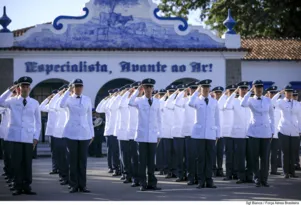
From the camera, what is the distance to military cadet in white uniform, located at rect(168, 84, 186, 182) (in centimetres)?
1728

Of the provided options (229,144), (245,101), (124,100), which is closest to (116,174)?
(124,100)

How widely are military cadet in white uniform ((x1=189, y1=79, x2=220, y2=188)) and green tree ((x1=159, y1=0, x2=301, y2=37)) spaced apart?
1095 inches

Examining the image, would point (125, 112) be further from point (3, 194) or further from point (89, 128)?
point (3, 194)

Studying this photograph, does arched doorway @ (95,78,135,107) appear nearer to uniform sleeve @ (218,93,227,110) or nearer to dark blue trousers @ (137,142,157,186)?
uniform sleeve @ (218,93,227,110)

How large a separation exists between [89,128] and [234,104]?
3876 mm

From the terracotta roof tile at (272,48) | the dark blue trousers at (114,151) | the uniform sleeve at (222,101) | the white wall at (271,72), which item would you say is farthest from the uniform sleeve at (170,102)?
the white wall at (271,72)

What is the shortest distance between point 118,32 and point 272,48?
9442 millimetres

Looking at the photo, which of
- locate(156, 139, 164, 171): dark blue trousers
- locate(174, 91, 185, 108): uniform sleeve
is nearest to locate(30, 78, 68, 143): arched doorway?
locate(156, 139, 164, 171): dark blue trousers

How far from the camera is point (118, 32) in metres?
31.6

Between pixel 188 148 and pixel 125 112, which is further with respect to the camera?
pixel 125 112

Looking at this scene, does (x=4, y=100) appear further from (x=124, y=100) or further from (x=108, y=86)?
(x=108, y=86)

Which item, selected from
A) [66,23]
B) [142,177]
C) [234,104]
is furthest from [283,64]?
[142,177]

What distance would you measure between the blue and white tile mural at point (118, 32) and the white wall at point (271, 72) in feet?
14.9

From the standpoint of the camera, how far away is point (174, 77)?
31984 millimetres
